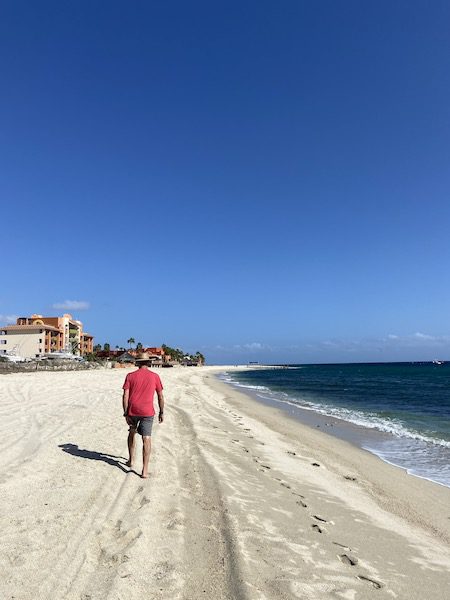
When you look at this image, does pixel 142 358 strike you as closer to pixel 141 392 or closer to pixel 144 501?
pixel 141 392

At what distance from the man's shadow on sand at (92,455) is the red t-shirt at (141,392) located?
3.51ft

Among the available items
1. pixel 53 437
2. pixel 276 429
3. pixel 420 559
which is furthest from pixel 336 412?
pixel 420 559

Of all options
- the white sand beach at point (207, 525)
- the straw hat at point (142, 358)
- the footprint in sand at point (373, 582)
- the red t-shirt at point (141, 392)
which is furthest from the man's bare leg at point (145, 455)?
the footprint in sand at point (373, 582)

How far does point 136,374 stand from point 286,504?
3.15 metres

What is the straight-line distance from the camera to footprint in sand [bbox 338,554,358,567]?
4.21 metres

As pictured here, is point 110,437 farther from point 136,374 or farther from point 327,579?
point 327,579

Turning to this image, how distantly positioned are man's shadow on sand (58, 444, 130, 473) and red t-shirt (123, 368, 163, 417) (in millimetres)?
1071

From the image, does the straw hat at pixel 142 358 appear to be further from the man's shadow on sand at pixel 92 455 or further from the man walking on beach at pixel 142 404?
the man's shadow on sand at pixel 92 455

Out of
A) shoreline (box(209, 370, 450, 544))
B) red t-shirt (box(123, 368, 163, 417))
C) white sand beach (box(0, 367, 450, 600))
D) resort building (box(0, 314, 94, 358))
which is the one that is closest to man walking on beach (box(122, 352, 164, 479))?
red t-shirt (box(123, 368, 163, 417))

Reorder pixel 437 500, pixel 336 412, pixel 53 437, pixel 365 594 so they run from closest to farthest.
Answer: pixel 365 594
pixel 437 500
pixel 53 437
pixel 336 412

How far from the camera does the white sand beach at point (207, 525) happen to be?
3.64m

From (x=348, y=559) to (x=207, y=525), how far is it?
1623 millimetres

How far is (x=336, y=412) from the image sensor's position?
74.6ft

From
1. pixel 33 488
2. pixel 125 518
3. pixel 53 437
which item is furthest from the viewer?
pixel 53 437
